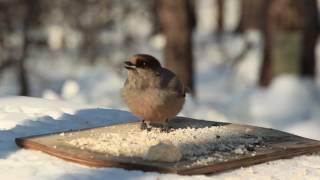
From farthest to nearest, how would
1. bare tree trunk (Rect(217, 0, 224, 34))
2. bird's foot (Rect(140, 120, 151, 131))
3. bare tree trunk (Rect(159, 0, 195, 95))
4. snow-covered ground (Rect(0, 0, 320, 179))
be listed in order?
bare tree trunk (Rect(217, 0, 224, 34)) < bare tree trunk (Rect(159, 0, 195, 95)) < bird's foot (Rect(140, 120, 151, 131)) < snow-covered ground (Rect(0, 0, 320, 179))

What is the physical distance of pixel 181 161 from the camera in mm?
3164

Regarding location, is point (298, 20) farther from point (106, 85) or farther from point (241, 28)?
point (241, 28)

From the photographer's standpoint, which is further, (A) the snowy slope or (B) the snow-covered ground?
(B) the snow-covered ground

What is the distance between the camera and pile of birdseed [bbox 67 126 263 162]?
3.21 metres

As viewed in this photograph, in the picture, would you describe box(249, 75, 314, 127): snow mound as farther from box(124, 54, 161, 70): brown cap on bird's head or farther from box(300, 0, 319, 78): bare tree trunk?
box(124, 54, 161, 70): brown cap on bird's head

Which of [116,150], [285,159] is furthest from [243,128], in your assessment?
[116,150]

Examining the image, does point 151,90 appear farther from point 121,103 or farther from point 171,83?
point 121,103

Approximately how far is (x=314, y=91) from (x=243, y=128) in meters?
6.24

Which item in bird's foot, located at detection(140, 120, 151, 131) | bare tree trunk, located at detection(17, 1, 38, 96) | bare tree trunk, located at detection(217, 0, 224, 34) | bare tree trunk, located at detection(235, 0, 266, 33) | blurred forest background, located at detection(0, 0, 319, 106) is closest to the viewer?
bird's foot, located at detection(140, 120, 151, 131)

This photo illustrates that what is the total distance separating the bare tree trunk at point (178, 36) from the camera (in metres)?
9.63

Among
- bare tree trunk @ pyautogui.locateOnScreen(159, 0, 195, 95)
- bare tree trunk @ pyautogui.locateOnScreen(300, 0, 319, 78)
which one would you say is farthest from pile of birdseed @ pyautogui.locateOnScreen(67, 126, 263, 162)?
bare tree trunk @ pyautogui.locateOnScreen(300, 0, 319, 78)

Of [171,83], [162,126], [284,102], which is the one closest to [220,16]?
[284,102]

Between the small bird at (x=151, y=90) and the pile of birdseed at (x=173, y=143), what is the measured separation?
0.11 meters

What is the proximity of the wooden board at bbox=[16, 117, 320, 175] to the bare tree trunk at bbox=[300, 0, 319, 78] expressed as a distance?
231 inches
